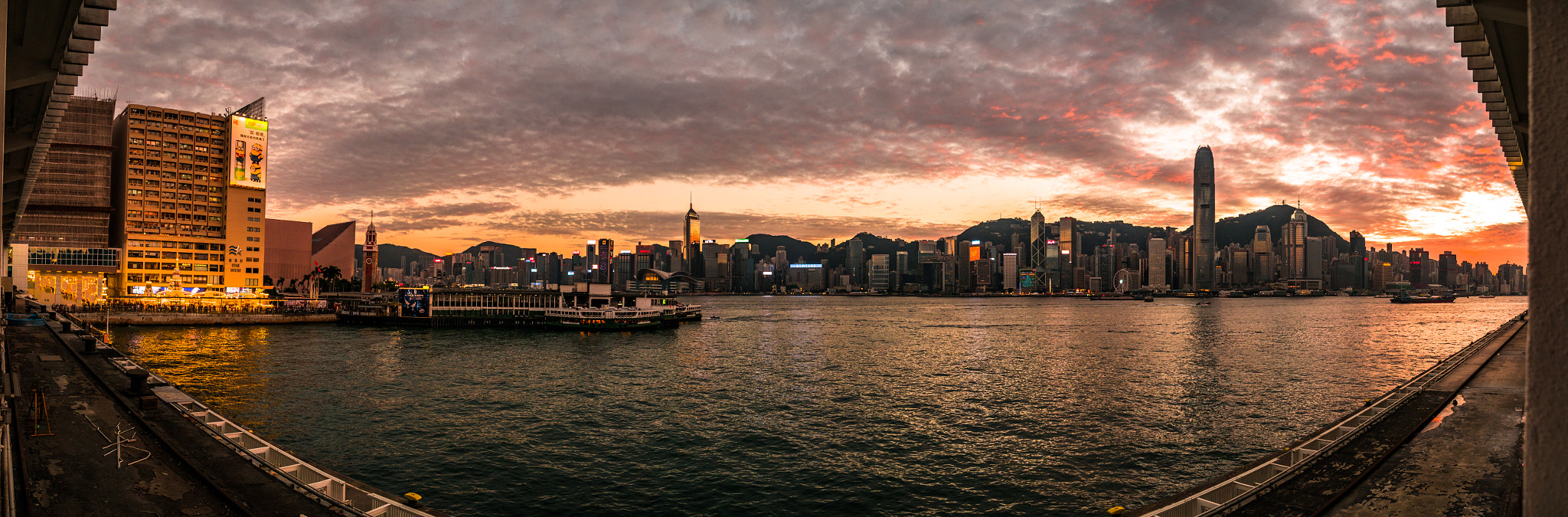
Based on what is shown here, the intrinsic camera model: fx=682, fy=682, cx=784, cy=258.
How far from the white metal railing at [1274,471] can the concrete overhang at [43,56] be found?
24.7 metres

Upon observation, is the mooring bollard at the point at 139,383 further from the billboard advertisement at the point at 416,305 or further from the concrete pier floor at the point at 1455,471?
the billboard advertisement at the point at 416,305

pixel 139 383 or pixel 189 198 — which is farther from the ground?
pixel 189 198

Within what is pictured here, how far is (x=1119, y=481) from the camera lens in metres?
27.5

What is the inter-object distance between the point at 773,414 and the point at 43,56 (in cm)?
3405

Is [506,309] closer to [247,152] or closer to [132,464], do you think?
[247,152]

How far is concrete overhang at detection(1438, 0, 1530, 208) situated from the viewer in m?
9.03

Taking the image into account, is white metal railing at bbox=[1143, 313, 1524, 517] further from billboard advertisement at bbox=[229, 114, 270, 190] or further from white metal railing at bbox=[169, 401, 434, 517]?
billboard advertisement at bbox=[229, 114, 270, 190]

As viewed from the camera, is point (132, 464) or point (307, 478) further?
point (132, 464)

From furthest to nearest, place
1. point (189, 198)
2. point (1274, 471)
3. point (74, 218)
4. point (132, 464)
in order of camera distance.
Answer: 1. point (189, 198)
2. point (74, 218)
3. point (1274, 471)
4. point (132, 464)

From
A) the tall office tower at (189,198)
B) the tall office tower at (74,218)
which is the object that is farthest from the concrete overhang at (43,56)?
the tall office tower at (189,198)

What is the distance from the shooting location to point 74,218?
128m

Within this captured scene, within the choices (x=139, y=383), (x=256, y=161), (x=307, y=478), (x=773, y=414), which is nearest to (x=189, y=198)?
(x=256, y=161)

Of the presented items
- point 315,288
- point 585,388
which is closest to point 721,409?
point 585,388

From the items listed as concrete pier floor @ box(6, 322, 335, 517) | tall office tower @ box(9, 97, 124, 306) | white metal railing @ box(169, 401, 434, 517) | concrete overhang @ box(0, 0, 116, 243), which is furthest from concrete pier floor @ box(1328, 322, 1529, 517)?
tall office tower @ box(9, 97, 124, 306)
